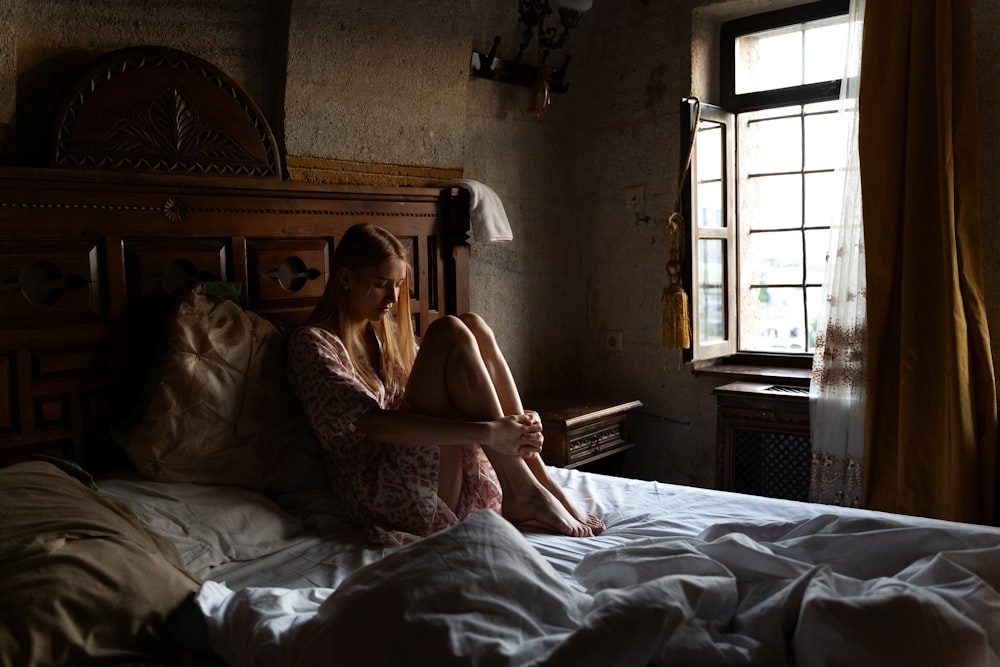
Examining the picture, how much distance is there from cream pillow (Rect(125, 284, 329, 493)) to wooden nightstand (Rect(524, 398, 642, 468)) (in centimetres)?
116

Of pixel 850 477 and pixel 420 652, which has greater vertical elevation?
pixel 420 652

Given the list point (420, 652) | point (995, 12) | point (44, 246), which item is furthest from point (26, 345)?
point (995, 12)

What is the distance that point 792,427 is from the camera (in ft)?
10.5

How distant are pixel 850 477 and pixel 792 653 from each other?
74.3 inches

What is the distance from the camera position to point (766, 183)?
12.5ft

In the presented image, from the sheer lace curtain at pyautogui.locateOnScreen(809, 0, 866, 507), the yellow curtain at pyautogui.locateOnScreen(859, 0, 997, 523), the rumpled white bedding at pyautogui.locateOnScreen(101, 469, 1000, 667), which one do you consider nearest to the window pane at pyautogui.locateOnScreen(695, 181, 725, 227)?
the sheer lace curtain at pyautogui.locateOnScreen(809, 0, 866, 507)

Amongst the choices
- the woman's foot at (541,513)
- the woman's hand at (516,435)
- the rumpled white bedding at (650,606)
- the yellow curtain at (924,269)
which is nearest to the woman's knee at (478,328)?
the woman's hand at (516,435)

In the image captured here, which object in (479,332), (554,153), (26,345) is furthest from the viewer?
(554,153)

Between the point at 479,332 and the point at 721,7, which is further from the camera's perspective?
the point at 721,7

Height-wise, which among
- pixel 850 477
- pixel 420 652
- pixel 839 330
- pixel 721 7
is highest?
pixel 721 7

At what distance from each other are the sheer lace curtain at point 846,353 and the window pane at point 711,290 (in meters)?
0.66

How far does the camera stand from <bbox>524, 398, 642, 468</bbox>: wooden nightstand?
325cm

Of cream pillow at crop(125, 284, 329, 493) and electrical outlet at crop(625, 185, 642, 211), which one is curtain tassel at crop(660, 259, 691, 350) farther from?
cream pillow at crop(125, 284, 329, 493)

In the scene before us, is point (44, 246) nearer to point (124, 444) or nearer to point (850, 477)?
point (124, 444)
